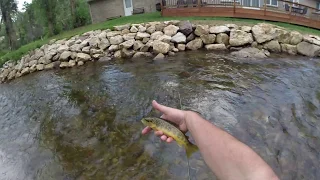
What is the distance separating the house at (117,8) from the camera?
2309cm

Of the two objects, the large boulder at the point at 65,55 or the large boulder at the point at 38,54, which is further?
the large boulder at the point at 38,54

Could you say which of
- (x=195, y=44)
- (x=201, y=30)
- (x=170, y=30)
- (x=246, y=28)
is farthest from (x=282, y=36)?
(x=170, y=30)

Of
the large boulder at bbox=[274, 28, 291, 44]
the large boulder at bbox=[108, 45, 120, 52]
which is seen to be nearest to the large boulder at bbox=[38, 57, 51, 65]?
the large boulder at bbox=[108, 45, 120, 52]

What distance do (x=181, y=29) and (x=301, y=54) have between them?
18.5 ft

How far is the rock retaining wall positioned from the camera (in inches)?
487

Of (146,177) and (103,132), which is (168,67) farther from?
(146,177)

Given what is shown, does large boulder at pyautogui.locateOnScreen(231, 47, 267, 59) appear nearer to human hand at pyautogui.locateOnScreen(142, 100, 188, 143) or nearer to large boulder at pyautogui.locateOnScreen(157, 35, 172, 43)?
large boulder at pyautogui.locateOnScreen(157, 35, 172, 43)

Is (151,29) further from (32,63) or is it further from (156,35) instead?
(32,63)

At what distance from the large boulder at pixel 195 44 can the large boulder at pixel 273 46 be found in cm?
299

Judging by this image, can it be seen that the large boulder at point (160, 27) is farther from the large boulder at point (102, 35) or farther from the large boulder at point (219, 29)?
the large boulder at point (102, 35)

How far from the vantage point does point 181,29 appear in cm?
1383

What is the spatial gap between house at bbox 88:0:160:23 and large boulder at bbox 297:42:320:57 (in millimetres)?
13472

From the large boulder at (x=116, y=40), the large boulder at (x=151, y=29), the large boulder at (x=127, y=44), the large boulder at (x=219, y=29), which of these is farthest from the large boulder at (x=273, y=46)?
the large boulder at (x=116, y=40)

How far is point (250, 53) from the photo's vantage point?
11.9 meters
